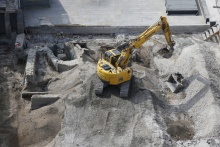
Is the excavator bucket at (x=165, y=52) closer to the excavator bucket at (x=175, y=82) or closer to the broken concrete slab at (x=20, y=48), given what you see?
the excavator bucket at (x=175, y=82)

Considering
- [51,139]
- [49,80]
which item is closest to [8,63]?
[49,80]

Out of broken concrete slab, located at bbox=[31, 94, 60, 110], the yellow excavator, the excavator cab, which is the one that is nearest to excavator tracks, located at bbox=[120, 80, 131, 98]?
the yellow excavator

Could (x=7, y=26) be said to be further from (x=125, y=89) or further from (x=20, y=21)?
(x=125, y=89)

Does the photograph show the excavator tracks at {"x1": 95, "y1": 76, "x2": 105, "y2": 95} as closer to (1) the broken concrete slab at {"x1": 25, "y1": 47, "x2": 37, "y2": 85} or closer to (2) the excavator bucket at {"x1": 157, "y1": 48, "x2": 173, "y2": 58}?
(1) the broken concrete slab at {"x1": 25, "y1": 47, "x2": 37, "y2": 85}

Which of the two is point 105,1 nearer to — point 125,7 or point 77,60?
point 125,7

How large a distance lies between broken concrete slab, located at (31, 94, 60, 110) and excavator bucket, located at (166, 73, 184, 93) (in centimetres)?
553

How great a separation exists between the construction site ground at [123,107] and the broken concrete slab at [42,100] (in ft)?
0.99

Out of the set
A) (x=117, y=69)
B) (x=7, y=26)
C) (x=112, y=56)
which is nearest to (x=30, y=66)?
(x=7, y=26)

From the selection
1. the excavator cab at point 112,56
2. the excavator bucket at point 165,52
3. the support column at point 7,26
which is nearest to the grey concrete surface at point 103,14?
the support column at point 7,26

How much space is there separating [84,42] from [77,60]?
2.14 meters

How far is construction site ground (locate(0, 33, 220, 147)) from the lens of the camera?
17.1 m

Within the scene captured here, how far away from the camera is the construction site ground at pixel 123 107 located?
1708 centimetres

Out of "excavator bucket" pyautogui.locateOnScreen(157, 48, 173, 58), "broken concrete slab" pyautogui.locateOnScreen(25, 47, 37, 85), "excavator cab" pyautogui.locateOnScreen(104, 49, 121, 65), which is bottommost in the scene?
"broken concrete slab" pyautogui.locateOnScreen(25, 47, 37, 85)

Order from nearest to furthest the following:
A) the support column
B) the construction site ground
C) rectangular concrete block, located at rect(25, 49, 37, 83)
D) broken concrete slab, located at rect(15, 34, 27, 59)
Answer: the construction site ground → rectangular concrete block, located at rect(25, 49, 37, 83) → broken concrete slab, located at rect(15, 34, 27, 59) → the support column
